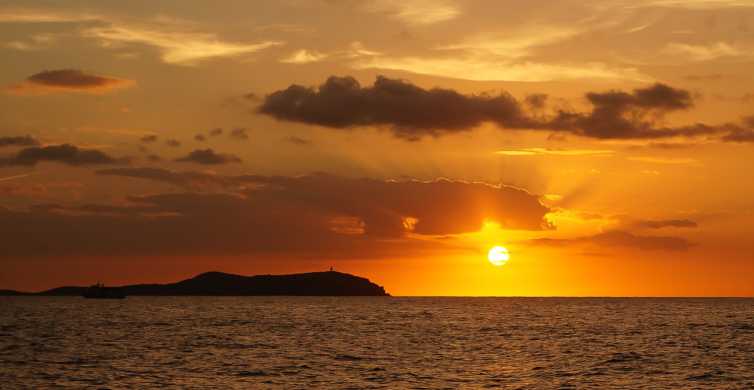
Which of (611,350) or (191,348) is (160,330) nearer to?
(191,348)

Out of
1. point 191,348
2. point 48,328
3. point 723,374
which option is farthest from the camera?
point 48,328

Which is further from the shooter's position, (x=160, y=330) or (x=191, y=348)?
(x=160, y=330)

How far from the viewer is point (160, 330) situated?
167m

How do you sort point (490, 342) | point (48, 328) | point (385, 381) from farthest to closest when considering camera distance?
point (48, 328) < point (490, 342) < point (385, 381)

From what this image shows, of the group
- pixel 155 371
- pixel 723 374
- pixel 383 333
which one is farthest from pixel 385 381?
pixel 383 333

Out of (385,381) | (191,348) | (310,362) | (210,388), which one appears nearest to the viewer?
(210,388)

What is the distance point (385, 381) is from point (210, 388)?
16.1 metres

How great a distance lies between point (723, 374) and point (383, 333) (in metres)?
75.4

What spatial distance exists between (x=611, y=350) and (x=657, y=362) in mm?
17526

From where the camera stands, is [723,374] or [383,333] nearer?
[723,374]

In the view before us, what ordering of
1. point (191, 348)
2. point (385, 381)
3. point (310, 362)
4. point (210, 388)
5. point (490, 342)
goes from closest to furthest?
point (210, 388) < point (385, 381) < point (310, 362) < point (191, 348) < point (490, 342)

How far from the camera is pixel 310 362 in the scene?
104188 millimetres

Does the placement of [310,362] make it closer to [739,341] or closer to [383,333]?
[383,333]

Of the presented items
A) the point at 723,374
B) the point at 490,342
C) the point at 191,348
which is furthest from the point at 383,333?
the point at 723,374
